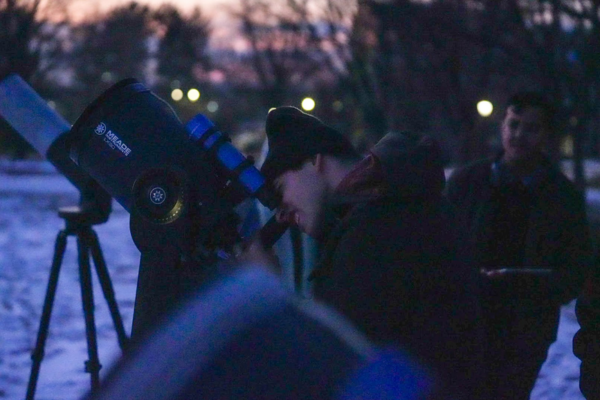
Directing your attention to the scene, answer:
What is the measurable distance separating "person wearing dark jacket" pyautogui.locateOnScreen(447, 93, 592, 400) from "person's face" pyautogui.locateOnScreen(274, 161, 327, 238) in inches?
49.6

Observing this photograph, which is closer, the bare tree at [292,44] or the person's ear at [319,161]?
the person's ear at [319,161]

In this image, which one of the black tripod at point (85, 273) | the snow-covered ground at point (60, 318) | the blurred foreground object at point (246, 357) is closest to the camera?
the blurred foreground object at point (246, 357)

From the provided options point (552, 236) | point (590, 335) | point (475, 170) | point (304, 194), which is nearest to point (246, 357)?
point (304, 194)

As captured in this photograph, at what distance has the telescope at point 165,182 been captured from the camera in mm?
2098

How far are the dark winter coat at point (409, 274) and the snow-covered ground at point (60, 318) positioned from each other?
0.57 m

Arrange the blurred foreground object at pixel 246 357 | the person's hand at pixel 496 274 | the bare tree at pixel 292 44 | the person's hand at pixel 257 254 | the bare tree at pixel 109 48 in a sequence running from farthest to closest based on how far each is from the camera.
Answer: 1. the bare tree at pixel 109 48
2. the bare tree at pixel 292 44
3. the person's hand at pixel 496 274
4. the person's hand at pixel 257 254
5. the blurred foreground object at pixel 246 357

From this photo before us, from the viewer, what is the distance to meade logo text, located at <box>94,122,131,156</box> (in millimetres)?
2209

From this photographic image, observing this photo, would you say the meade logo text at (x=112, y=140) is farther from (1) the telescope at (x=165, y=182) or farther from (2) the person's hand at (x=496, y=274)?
(2) the person's hand at (x=496, y=274)

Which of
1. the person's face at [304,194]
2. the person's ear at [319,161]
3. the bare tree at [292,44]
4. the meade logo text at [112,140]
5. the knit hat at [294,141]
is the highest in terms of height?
the meade logo text at [112,140]

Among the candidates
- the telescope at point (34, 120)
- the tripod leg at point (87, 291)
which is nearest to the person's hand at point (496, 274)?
the telescope at point (34, 120)

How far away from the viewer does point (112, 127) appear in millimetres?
2242

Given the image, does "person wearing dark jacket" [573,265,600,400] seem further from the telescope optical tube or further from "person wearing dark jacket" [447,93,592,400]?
the telescope optical tube

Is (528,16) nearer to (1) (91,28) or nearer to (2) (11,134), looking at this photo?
(2) (11,134)

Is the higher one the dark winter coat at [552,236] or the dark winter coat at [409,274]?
the dark winter coat at [409,274]
